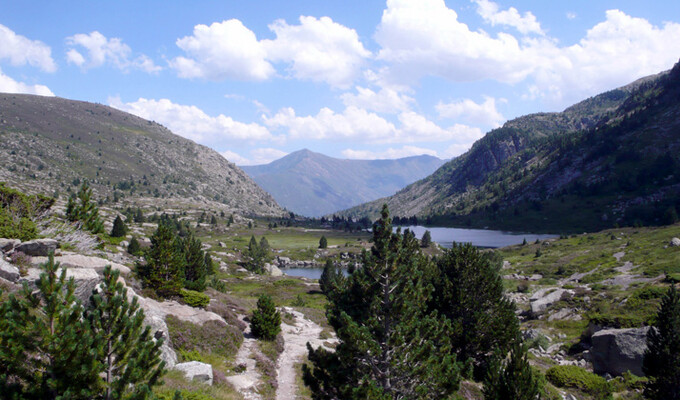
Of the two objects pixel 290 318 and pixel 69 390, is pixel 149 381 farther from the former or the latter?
pixel 290 318

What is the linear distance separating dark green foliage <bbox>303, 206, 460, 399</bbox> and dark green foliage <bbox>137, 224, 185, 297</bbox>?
16.0m

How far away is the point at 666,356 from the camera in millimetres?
23391

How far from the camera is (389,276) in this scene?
18.6 m

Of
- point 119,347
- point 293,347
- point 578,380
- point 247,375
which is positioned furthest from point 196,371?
point 578,380

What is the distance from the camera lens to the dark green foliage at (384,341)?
16656 millimetres

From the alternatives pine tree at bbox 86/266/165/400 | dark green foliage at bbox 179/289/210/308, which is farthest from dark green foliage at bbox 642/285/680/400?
dark green foliage at bbox 179/289/210/308

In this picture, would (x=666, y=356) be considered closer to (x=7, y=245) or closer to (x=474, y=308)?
(x=474, y=308)

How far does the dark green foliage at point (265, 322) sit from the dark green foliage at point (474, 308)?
14.4 m

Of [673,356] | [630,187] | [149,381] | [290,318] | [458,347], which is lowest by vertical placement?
[290,318]

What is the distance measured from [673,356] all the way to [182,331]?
111 feet

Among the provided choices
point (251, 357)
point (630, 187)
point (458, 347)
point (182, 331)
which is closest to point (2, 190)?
point (182, 331)

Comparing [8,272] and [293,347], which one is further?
[293,347]

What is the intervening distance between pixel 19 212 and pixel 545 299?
216 feet

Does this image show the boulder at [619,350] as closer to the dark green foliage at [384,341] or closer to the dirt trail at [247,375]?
the dark green foliage at [384,341]
